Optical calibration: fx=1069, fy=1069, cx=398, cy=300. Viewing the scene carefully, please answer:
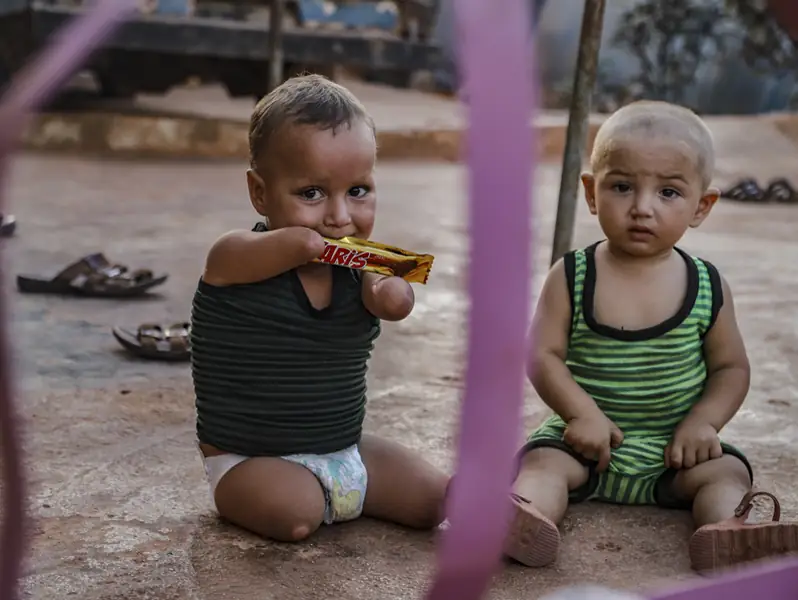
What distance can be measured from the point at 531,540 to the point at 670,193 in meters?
0.48

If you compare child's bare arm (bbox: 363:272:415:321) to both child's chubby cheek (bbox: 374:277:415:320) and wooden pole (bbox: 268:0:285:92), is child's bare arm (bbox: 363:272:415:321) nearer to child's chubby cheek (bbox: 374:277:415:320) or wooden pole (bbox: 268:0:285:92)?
child's chubby cheek (bbox: 374:277:415:320)

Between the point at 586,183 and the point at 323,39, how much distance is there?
4.80m

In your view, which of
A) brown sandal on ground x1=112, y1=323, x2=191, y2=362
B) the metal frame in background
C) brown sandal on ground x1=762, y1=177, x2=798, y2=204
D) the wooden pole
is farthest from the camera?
brown sandal on ground x1=762, y1=177, x2=798, y2=204

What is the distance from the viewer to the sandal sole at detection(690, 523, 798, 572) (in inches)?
41.9

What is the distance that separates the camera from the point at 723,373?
1334 millimetres

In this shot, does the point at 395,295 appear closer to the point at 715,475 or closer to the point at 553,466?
the point at 553,466

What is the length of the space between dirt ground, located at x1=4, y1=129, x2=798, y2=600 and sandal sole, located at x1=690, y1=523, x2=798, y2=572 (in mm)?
32

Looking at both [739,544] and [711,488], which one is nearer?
[739,544]

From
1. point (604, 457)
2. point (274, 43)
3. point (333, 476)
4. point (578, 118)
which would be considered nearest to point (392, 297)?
point (333, 476)

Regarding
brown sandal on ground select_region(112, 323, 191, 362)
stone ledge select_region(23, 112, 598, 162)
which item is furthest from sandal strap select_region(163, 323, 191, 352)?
stone ledge select_region(23, 112, 598, 162)

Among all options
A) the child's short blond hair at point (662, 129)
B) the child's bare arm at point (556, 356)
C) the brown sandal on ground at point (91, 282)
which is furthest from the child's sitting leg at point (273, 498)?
the brown sandal on ground at point (91, 282)

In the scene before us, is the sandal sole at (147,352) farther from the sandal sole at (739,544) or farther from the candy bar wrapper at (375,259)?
the sandal sole at (739,544)

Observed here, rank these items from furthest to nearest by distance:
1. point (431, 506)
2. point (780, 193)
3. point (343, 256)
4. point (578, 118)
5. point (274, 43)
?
point (780, 193) < point (274, 43) < point (578, 118) < point (431, 506) < point (343, 256)

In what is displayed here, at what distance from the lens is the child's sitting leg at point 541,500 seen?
1088 millimetres
